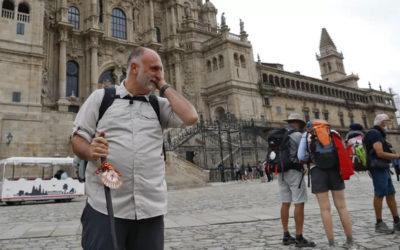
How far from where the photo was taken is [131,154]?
6.56 feet

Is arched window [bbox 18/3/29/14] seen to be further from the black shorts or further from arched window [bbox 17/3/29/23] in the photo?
the black shorts

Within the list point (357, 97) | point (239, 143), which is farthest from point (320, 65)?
point (239, 143)

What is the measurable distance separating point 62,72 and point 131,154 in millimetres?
27325

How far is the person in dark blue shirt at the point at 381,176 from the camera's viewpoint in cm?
492

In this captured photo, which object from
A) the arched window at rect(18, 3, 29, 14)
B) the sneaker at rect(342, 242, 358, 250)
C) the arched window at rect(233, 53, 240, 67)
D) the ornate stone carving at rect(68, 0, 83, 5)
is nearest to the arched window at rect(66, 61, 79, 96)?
the ornate stone carving at rect(68, 0, 83, 5)

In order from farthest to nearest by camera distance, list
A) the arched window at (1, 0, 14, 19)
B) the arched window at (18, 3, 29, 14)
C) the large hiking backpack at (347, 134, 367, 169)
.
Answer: the arched window at (18, 3, 29, 14) < the arched window at (1, 0, 14, 19) < the large hiking backpack at (347, 134, 367, 169)

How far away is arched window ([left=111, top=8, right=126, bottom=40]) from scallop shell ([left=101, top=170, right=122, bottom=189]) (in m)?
32.9

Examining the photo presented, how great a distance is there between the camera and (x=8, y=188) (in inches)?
551

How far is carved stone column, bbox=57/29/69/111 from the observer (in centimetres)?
2453

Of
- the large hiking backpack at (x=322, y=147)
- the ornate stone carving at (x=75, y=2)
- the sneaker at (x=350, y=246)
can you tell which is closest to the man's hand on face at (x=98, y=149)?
the large hiking backpack at (x=322, y=147)

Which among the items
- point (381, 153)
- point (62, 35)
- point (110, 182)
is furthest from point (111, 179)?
point (62, 35)

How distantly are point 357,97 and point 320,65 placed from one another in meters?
20.4

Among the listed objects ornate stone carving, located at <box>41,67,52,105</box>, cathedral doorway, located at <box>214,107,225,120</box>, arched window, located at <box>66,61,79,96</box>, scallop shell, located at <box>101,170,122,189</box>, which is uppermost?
arched window, located at <box>66,61,79,96</box>

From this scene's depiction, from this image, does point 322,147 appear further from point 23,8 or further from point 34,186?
point 23,8
